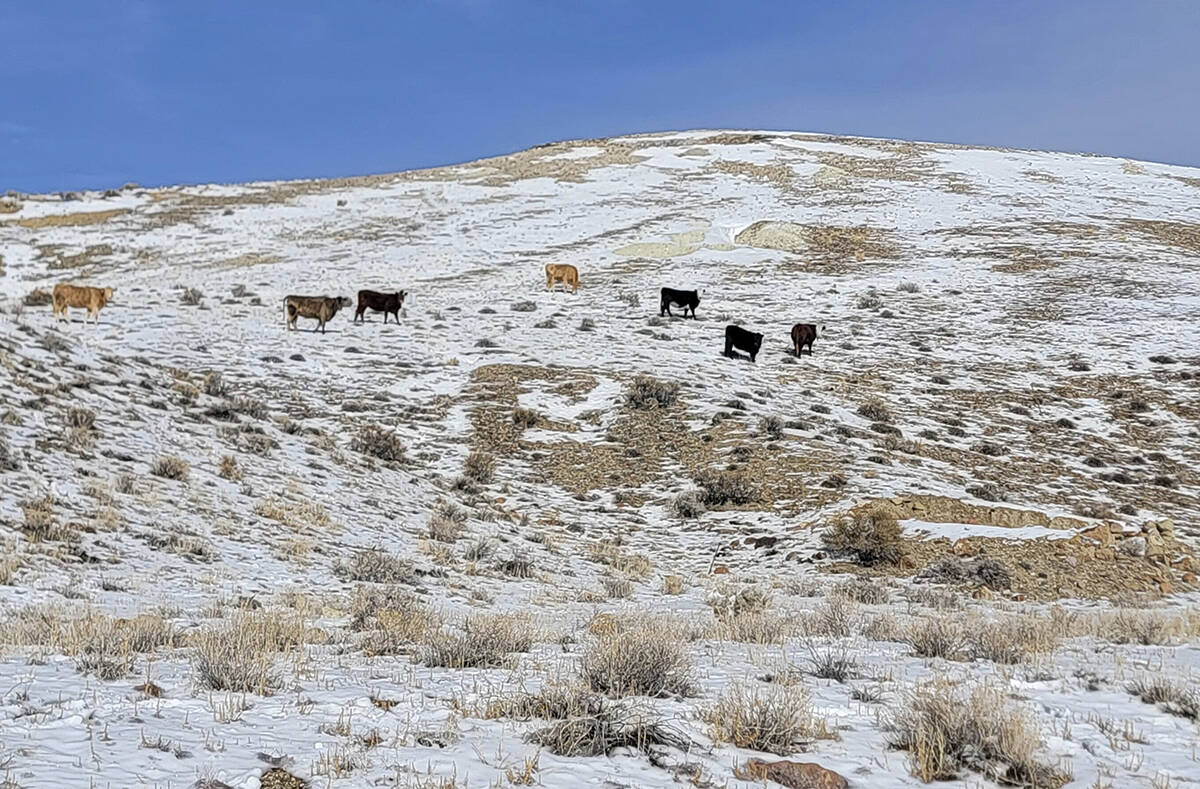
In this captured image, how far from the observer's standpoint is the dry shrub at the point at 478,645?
18.5 ft

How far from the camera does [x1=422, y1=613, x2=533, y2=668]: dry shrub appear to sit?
18.5 feet

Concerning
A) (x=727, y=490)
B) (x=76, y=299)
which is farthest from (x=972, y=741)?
(x=76, y=299)

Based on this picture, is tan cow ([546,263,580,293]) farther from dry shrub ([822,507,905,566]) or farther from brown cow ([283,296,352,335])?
dry shrub ([822,507,905,566])

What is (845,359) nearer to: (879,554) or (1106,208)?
(879,554)

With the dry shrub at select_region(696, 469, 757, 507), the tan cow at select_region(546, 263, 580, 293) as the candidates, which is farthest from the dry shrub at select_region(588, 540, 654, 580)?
the tan cow at select_region(546, 263, 580, 293)

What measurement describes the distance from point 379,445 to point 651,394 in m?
6.75

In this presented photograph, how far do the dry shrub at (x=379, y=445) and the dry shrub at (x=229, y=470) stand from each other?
3546 mm

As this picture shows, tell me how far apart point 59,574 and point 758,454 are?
12272 millimetres

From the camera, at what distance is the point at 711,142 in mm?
66500

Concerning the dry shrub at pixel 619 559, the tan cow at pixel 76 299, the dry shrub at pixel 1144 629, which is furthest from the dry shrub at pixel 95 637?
the tan cow at pixel 76 299

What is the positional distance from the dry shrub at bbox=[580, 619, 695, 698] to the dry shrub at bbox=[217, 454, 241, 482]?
9791mm

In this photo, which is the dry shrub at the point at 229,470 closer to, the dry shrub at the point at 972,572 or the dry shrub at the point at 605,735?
the dry shrub at the point at 972,572

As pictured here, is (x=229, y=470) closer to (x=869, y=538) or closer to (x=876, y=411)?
(x=869, y=538)

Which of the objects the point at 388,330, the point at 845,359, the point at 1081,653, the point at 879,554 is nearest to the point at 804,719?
the point at 1081,653
